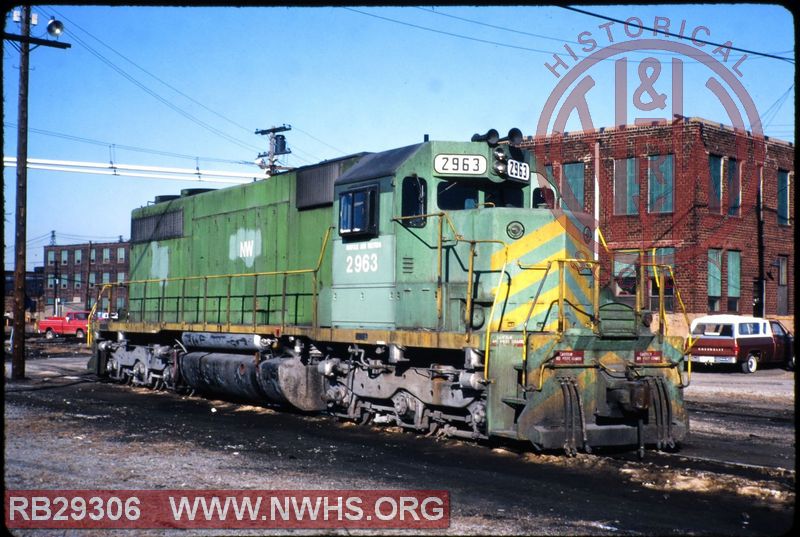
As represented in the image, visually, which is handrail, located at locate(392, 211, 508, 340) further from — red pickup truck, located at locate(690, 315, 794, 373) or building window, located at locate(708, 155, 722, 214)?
building window, located at locate(708, 155, 722, 214)

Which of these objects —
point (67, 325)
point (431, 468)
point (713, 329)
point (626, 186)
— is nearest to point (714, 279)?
point (713, 329)

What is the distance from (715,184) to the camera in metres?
30.2

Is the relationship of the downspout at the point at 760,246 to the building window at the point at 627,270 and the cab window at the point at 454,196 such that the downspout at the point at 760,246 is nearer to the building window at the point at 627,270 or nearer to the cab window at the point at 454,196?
the building window at the point at 627,270

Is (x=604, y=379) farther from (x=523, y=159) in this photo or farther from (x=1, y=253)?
(x=1, y=253)

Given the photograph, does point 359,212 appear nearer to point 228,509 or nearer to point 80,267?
point 228,509

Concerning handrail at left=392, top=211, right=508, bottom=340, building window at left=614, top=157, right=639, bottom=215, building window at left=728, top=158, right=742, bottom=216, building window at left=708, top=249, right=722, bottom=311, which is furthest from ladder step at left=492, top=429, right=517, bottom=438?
building window at left=728, top=158, right=742, bottom=216

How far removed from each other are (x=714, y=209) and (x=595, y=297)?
22.5 metres

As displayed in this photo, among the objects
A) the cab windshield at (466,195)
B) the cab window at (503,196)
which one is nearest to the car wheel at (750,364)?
the cab window at (503,196)

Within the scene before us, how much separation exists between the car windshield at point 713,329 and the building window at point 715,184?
488 cm

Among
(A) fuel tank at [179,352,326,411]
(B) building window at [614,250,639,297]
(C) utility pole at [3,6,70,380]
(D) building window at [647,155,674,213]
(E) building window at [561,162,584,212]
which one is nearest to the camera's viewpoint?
(B) building window at [614,250,639,297]

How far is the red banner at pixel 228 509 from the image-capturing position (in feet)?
21.5

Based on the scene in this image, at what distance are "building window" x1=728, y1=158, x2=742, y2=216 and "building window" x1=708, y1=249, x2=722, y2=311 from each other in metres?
1.84

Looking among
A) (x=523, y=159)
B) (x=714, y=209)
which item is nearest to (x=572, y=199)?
(x=714, y=209)

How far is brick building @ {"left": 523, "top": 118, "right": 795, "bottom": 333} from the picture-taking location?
96.5 ft
